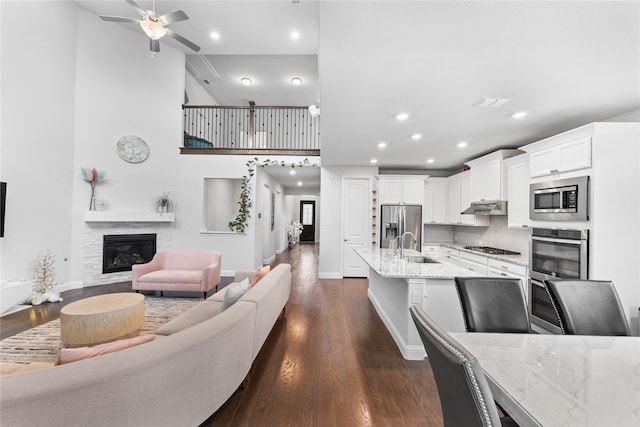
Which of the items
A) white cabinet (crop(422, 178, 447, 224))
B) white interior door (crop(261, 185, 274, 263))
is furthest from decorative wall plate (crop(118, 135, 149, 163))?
white cabinet (crop(422, 178, 447, 224))

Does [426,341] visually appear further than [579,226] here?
No

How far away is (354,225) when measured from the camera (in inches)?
237

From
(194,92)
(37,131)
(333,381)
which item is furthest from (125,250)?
(333,381)

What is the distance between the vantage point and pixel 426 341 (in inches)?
36.2

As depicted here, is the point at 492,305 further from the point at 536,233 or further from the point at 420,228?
the point at 420,228

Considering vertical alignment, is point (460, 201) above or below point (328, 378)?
above

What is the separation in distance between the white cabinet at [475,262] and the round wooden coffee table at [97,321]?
14.2ft

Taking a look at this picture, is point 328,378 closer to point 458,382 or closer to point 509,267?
point 458,382

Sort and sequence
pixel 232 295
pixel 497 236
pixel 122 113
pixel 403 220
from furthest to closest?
pixel 403 220
pixel 122 113
pixel 497 236
pixel 232 295

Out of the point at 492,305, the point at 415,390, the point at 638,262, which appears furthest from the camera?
the point at 638,262

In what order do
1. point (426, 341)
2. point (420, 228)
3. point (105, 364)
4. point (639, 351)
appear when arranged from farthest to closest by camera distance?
point (420, 228) < point (639, 351) < point (105, 364) < point (426, 341)

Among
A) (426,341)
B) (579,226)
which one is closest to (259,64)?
(579,226)

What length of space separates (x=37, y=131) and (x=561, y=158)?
23.5ft

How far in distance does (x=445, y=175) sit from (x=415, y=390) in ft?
17.4
